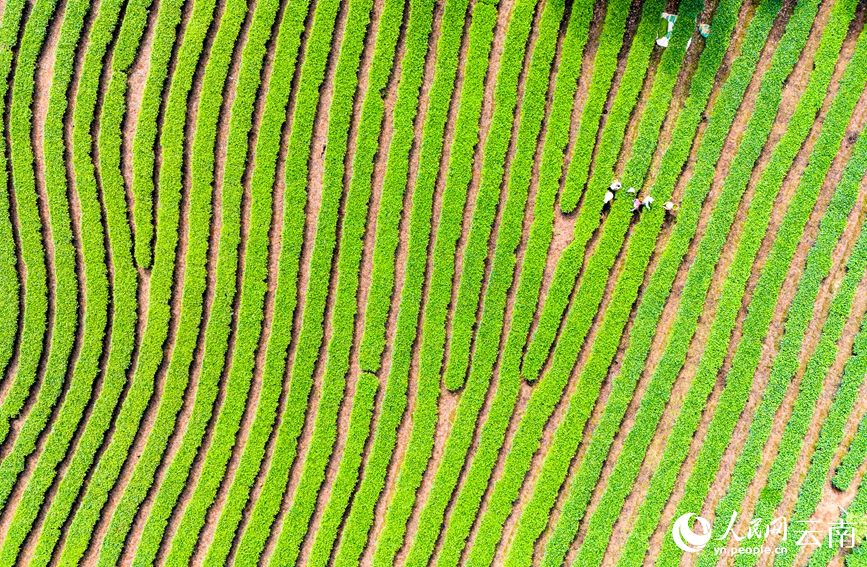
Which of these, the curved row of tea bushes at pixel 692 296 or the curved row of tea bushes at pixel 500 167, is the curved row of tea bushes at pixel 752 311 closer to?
the curved row of tea bushes at pixel 692 296

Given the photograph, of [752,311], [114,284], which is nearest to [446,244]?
[752,311]

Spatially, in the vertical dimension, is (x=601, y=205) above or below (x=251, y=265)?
above

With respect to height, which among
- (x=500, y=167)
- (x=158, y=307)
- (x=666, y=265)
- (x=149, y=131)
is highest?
(x=500, y=167)

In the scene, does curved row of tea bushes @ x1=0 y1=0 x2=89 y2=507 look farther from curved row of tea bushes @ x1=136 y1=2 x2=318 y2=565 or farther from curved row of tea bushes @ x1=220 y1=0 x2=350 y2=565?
curved row of tea bushes @ x1=220 y1=0 x2=350 y2=565

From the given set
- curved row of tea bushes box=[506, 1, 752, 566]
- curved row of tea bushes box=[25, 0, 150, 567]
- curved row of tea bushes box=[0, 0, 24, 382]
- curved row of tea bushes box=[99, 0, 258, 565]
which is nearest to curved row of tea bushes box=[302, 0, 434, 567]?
curved row of tea bushes box=[99, 0, 258, 565]

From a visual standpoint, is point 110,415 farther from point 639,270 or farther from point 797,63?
point 797,63

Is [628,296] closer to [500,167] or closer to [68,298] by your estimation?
[500,167]
